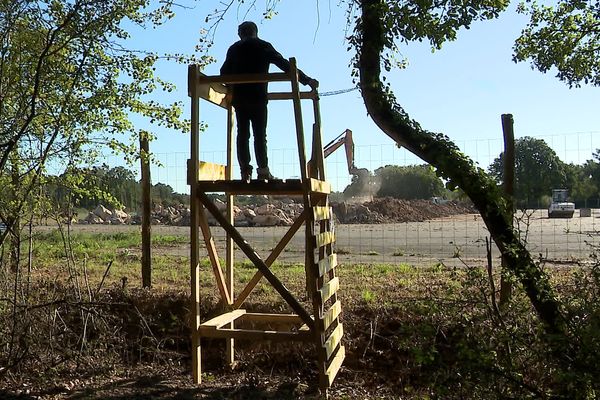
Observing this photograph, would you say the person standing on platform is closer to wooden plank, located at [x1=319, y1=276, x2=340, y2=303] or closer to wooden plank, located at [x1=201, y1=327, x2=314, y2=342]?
wooden plank, located at [x1=319, y1=276, x2=340, y2=303]

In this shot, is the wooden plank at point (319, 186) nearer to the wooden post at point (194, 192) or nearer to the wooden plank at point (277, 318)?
the wooden post at point (194, 192)

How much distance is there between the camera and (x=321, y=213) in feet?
21.0

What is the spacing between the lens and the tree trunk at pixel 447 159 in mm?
4895

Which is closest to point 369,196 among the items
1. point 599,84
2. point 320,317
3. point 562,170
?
point 562,170

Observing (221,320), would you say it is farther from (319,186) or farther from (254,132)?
(254,132)

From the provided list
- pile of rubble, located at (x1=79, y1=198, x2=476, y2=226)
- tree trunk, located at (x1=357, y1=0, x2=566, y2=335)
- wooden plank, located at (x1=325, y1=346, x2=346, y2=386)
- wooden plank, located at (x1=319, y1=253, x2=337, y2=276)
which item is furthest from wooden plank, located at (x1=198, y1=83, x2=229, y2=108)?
pile of rubble, located at (x1=79, y1=198, x2=476, y2=226)

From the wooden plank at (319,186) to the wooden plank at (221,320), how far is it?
1602mm

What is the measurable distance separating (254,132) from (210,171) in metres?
0.68

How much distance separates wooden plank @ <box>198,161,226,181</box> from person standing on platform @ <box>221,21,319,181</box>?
386 mm

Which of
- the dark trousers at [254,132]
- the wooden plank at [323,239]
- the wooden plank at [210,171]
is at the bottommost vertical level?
the wooden plank at [323,239]

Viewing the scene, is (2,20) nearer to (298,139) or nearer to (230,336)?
(298,139)

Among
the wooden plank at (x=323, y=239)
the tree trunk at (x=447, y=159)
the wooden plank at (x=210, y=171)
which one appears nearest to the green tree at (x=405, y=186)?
the wooden plank at (x=210, y=171)

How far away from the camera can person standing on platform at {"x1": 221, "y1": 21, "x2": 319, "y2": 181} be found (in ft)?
20.3

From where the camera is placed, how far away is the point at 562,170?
14.6 m
